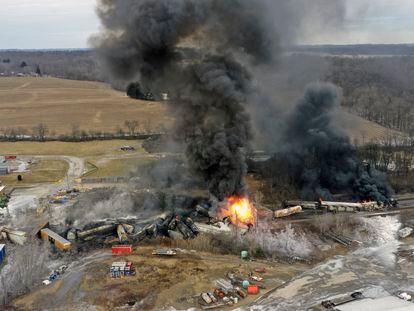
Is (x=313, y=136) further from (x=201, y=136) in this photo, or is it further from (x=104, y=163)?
(x=104, y=163)

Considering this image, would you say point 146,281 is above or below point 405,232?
below

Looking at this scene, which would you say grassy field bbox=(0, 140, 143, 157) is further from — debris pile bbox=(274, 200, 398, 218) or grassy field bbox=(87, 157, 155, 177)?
debris pile bbox=(274, 200, 398, 218)

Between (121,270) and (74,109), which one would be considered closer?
(121,270)

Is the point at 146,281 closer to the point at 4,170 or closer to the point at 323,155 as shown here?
the point at 323,155

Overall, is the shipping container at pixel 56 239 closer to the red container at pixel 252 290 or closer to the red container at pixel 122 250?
the red container at pixel 122 250

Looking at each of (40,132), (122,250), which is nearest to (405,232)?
(122,250)

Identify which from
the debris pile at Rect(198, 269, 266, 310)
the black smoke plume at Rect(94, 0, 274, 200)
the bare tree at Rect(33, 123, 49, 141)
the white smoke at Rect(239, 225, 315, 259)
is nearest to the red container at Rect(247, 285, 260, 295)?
the debris pile at Rect(198, 269, 266, 310)

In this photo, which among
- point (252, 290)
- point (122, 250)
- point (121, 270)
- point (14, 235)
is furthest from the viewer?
point (14, 235)
